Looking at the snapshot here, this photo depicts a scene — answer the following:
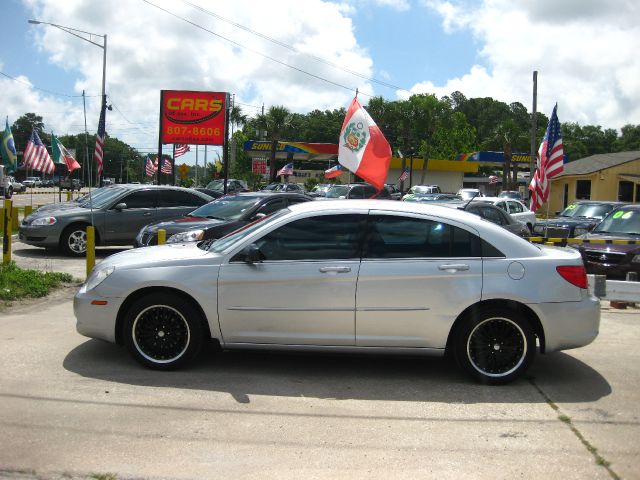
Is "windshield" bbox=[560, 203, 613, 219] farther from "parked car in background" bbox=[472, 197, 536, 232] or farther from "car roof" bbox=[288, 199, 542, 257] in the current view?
"car roof" bbox=[288, 199, 542, 257]

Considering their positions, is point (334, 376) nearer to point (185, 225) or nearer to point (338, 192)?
point (185, 225)

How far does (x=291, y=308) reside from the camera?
17.7ft

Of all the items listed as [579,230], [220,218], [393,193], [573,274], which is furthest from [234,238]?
[393,193]

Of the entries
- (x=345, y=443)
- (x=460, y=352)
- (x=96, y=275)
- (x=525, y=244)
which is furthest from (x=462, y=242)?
Result: (x=96, y=275)

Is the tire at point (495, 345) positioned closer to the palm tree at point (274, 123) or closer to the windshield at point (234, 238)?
the windshield at point (234, 238)

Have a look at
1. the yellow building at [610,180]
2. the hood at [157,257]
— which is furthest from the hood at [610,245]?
the yellow building at [610,180]

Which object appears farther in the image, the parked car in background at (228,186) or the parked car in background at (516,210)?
the parked car in background at (228,186)

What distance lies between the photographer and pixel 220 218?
11.6 meters

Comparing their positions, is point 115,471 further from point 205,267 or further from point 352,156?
point 352,156

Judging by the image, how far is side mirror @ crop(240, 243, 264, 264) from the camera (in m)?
5.38

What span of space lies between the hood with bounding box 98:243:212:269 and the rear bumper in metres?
2.93

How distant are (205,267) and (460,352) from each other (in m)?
2.31

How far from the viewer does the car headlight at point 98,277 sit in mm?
5580

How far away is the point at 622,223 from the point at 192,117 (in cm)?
1388
